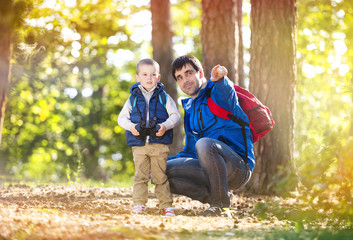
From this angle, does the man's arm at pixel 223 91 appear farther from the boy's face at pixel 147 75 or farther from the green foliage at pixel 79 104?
the green foliage at pixel 79 104

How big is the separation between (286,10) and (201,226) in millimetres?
4224

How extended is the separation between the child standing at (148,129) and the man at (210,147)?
0.24m

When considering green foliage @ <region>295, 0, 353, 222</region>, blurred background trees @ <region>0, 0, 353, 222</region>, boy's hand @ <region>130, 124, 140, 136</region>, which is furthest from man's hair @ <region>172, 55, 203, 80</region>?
blurred background trees @ <region>0, 0, 353, 222</region>

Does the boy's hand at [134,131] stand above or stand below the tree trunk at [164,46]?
below

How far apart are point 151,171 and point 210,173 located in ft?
2.33

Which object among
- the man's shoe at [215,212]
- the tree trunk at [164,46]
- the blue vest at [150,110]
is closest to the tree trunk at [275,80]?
the man's shoe at [215,212]

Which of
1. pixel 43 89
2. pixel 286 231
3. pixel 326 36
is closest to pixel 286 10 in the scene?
pixel 286 231

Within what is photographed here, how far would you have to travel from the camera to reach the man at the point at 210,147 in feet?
15.2

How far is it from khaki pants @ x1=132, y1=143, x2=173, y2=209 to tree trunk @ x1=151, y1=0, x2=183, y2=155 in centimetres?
456

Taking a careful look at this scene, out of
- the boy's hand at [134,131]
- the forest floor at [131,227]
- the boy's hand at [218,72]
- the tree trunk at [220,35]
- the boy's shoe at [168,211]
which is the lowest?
the boy's shoe at [168,211]

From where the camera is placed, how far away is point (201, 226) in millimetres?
3684

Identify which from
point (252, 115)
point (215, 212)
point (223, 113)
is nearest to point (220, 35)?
point (252, 115)

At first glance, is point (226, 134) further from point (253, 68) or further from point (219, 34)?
point (219, 34)

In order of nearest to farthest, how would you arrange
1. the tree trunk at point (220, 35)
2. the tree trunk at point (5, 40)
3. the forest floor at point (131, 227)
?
the forest floor at point (131, 227) → the tree trunk at point (5, 40) → the tree trunk at point (220, 35)
